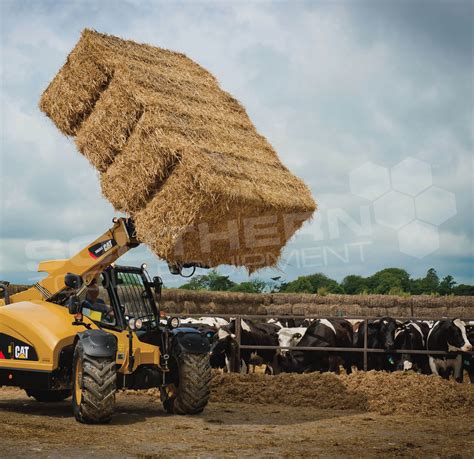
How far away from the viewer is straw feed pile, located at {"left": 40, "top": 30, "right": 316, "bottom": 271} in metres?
9.67

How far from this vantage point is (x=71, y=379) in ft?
33.9

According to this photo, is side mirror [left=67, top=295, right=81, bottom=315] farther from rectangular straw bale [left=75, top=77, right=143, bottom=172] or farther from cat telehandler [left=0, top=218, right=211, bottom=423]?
rectangular straw bale [left=75, top=77, right=143, bottom=172]

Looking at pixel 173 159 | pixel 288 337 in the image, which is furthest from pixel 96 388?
pixel 288 337

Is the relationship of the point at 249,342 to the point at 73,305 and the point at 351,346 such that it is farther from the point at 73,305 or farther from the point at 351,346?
the point at 73,305

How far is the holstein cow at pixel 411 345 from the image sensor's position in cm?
1634

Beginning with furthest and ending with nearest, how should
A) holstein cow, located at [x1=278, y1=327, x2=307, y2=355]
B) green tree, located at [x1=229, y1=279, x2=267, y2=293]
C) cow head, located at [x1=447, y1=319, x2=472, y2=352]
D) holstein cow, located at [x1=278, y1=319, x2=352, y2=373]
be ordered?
green tree, located at [x1=229, y1=279, x2=267, y2=293]
holstein cow, located at [x1=278, y1=327, x2=307, y2=355]
holstein cow, located at [x1=278, y1=319, x2=352, y2=373]
cow head, located at [x1=447, y1=319, x2=472, y2=352]

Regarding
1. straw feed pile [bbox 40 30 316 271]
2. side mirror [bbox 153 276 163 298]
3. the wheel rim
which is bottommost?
the wheel rim

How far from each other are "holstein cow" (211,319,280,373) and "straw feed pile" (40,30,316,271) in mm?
6205

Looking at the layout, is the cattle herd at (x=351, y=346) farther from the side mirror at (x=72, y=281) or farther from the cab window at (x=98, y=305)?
the side mirror at (x=72, y=281)

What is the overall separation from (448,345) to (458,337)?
26cm

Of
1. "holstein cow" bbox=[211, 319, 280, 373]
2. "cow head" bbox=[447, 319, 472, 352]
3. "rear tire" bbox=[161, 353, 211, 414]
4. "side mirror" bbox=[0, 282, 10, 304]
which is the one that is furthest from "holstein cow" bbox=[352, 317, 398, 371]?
"side mirror" bbox=[0, 282, 10, 304]

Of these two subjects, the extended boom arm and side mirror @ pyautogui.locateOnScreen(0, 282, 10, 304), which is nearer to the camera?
the extended boom arm

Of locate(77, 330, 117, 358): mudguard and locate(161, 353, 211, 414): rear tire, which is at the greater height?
locate(77, 330, 117, 358): mudguard

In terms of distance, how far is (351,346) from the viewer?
17359 millimetres
